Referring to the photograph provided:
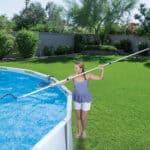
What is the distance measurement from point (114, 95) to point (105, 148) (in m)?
5.16

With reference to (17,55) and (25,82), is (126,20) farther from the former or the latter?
(25,82)

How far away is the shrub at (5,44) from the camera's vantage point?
2236 centimetres

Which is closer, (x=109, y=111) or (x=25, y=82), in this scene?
(x=109, y=111)

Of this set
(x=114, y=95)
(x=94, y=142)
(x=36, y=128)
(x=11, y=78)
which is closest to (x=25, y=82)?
(x=11, y=78)

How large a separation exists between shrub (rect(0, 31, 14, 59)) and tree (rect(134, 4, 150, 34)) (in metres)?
10.7

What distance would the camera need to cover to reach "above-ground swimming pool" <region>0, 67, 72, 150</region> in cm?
468

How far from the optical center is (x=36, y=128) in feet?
29.2

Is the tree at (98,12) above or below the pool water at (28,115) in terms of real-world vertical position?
above

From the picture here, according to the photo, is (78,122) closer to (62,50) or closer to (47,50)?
(47,50)

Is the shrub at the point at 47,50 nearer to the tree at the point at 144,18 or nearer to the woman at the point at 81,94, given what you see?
the tree at the point at 144,18

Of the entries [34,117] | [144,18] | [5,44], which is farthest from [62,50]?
[34,117]

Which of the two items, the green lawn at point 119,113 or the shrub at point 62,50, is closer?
the green lawn at point 119,113

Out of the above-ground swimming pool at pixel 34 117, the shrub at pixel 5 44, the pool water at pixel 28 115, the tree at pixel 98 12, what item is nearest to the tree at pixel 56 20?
the tree at pixel 98 12

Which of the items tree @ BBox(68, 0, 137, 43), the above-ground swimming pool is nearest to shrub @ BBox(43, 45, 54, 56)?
tree @ BBox(68, 0, 137, 43)
